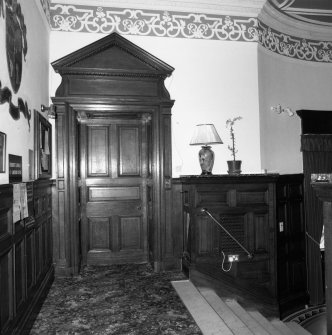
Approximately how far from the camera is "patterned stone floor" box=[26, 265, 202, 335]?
8.86 feet

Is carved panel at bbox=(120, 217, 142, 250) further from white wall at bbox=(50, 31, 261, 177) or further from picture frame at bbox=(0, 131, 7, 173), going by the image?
picture frame at bbox=(0, 131, 7, 173)

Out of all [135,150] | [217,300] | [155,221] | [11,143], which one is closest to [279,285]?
[217,300]

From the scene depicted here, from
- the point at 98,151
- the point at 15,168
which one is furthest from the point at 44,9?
the point at 15,168

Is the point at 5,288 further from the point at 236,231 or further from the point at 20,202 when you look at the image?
the point at 236,231

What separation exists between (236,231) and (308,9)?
147 inches

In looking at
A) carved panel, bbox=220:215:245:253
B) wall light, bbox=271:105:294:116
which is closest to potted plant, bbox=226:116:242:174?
carved panel, bbox=220:215:245:253

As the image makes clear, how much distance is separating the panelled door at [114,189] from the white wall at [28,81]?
936 mm

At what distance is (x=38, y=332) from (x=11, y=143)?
1531 millimetres

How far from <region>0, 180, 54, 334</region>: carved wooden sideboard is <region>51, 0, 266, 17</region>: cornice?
252 cm

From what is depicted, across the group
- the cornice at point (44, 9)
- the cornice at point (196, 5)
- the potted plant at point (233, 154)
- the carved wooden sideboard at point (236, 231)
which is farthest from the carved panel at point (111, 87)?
the carved wooden sideboard at point (236, 231)

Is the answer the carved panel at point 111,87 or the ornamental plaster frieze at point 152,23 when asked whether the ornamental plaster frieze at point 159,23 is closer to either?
the ornamental plaster frieze at point 152,23

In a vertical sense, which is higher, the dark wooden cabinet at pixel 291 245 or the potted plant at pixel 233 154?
the potted plant at pixel 233 154

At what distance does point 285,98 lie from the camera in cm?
546

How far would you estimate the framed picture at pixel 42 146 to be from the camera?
341 centimetres
